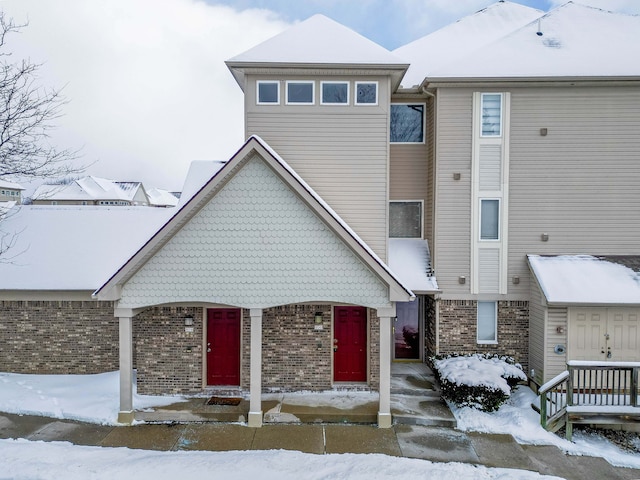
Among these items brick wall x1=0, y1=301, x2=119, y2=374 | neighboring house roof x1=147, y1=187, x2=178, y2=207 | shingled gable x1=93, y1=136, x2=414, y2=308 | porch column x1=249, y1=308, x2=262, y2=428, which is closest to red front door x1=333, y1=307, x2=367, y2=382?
shingled gable x1=93, y1=136, x2=414, y2=308

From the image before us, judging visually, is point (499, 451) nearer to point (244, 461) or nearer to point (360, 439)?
point (360, 439)

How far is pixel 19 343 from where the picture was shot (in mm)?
11703

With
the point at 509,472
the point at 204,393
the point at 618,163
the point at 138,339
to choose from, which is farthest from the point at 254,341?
the point at 618,163

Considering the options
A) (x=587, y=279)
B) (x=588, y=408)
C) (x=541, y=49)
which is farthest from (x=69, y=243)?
(x=541, y=49)

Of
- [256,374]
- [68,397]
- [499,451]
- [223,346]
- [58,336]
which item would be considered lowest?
[499,451]

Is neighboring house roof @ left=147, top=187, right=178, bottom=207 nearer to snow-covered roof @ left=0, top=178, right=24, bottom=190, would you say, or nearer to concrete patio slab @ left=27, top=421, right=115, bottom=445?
snow-covered roof @ left=0, top=178, right=24, bottom=190

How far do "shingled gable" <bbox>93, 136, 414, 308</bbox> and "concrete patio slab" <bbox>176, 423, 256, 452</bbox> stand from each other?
3.09m

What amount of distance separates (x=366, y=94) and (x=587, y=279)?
755 centimetres

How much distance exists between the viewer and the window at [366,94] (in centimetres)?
1113

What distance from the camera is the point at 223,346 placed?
11.1 metres

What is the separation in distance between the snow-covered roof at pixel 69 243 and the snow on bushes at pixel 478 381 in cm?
948

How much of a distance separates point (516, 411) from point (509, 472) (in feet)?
9.29

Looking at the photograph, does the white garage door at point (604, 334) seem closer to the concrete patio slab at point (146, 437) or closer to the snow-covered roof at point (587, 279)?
the snow-covered roof at point (587, 279)

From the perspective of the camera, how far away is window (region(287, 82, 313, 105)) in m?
11.2
